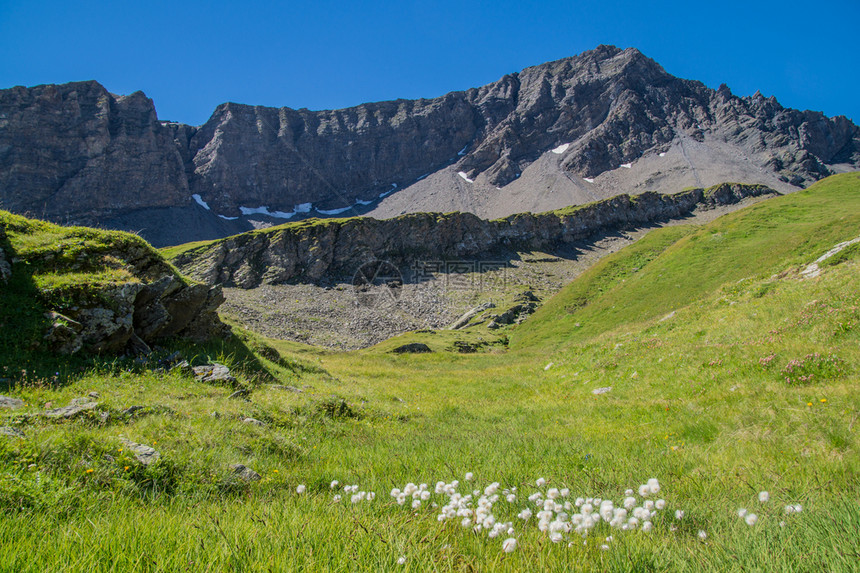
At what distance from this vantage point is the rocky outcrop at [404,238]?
370 feet

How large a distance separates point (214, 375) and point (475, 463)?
8990 millimetres

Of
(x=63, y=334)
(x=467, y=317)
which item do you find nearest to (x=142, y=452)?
(x=63, y=334)

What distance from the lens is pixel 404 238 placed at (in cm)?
13550

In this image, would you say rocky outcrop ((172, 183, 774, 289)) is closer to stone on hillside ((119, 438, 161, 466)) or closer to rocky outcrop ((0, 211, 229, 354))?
rocky outcrop ((0, 211, 229, 354))

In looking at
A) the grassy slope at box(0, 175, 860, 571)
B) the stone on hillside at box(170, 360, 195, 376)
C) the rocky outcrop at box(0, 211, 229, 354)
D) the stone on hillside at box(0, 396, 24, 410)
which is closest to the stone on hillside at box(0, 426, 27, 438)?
the grassy slope at box(0, 175, 860, 571)

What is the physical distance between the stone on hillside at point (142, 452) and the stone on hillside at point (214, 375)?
568cm

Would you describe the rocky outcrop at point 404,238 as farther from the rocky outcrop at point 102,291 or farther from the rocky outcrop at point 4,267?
the rocky outcrop at point 4,267

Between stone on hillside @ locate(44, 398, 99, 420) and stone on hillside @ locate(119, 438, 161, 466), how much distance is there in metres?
1.70

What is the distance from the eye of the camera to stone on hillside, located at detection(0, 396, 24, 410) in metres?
6.44

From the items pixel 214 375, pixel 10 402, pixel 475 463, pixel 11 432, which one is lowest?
pixel 214 375

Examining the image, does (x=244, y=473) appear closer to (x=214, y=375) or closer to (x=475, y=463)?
(x=475, y=463)

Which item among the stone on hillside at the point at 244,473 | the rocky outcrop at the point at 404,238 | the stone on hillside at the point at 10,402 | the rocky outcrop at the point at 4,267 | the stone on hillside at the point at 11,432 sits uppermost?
the rocky outcrop at the point at 404,238

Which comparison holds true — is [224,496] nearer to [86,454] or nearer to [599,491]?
[86,454]

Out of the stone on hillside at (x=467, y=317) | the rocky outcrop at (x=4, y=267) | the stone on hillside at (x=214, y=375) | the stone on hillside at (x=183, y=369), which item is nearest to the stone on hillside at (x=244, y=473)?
the stone on hillside at (x=214, y=375)
